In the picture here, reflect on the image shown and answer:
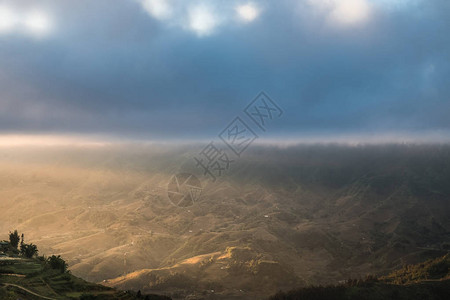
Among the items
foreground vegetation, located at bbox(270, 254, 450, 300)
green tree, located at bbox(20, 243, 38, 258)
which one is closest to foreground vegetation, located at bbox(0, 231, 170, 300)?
green tree, located at bbox(20, 243, 38, 258)

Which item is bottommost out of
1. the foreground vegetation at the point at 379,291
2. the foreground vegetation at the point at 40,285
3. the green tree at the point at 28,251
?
the foreground vegetation at the point at 379,291

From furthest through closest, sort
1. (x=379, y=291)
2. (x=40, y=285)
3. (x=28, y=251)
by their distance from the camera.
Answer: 1. (x=379, y=291)
2. (x=28, y=251)
3. (x=40, y=285)

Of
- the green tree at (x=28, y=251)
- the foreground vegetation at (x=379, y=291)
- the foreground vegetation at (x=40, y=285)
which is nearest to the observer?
the foreground vegetation at (x=40, y=285)

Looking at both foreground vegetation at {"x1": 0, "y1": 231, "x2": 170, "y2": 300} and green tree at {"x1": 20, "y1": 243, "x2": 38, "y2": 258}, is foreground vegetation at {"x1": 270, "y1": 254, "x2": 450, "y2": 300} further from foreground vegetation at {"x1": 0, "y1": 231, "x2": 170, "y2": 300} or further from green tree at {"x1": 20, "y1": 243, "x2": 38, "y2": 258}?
green tree at {"x1": 20, "y1": 243, "x2": 38, "y2": 258}

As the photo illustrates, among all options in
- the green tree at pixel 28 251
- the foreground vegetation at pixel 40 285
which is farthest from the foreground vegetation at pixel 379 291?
the green tree at pixel 28 251

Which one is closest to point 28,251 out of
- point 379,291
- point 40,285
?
point 40,285

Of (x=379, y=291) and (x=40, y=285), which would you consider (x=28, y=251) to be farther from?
(x=379, y=291)

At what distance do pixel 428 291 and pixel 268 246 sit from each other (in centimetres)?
10129

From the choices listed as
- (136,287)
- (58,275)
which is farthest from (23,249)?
(136,287)

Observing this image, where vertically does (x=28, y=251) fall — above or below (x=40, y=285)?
above

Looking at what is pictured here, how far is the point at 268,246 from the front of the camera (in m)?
185

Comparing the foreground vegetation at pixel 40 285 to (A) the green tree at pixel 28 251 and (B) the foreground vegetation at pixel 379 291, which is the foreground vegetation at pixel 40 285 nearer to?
(A) the green tree at pixel 28 251

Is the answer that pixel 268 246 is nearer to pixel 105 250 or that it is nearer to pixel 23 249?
pixel 105 250

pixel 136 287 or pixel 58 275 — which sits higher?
pixel 58 275
